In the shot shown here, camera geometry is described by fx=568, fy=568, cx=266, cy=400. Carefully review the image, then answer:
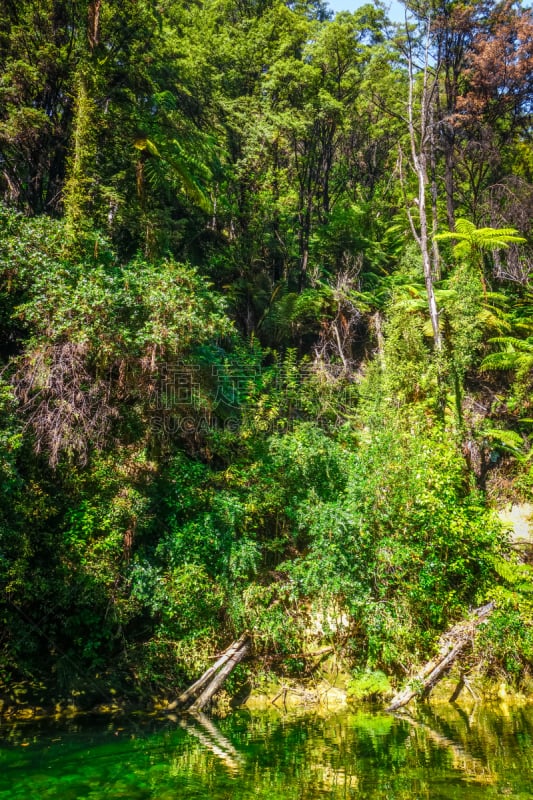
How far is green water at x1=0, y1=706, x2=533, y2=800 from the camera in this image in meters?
4.93

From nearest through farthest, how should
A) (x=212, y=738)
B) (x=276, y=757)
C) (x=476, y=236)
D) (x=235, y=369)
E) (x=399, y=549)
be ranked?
(x=276, y=757) < (x=212, y=738) < (x=399, y=549) < (x=235, y=369) < (x=476, y=236)

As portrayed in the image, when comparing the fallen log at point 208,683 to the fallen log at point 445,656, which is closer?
the fallen log at point 445,656

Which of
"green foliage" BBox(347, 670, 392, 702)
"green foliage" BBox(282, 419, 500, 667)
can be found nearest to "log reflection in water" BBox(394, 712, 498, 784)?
"green foliage" BBox(347, 670, 392, 702)

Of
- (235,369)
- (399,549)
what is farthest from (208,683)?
(235,369)

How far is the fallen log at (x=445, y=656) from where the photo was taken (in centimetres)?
816

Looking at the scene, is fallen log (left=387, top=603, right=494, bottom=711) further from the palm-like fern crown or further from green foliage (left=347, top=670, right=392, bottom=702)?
the palm-like fern crown

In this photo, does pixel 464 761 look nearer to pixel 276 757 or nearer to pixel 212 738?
pixel 276 757

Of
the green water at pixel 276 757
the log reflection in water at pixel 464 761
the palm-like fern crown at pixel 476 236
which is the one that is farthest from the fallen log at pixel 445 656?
the palm-like fern crown at pixel 476 236

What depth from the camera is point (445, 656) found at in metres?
8.52

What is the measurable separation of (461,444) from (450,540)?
2.87m

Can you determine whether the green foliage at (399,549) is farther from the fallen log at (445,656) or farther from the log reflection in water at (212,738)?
the log reflection in water at (212,738)

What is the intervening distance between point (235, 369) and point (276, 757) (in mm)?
Answer: 8561

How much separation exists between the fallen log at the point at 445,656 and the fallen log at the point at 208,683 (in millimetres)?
2409

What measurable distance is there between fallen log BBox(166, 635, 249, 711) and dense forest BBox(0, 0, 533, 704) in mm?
251
